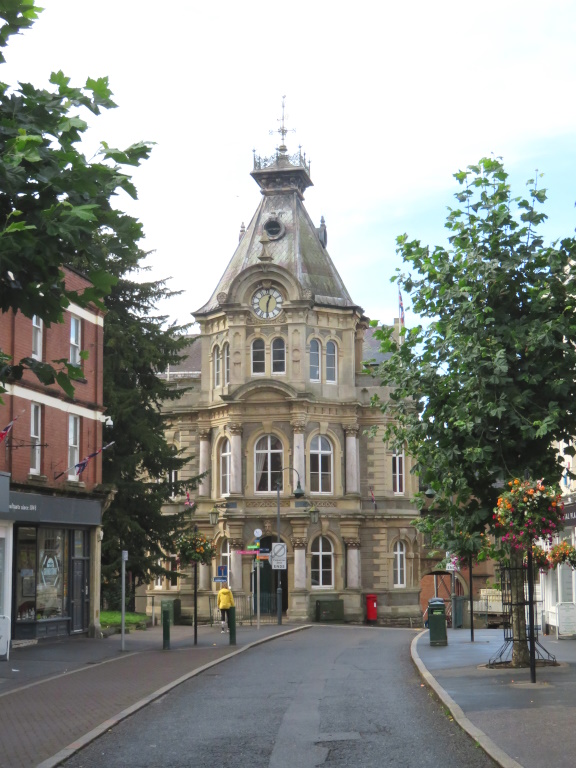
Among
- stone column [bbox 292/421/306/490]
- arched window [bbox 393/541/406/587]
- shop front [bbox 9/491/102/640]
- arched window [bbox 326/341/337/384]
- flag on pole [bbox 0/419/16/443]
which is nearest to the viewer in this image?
flag on pole [bbox 0/419/16/443]

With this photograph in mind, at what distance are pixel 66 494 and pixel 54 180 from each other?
2247 cm

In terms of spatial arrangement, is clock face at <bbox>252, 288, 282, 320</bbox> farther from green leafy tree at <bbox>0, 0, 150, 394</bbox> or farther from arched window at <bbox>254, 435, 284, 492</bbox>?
green leafy tree at <bbox>0, 0, 150, 394</bbox>

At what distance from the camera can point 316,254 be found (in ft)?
183

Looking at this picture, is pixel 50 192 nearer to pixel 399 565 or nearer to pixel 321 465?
pixel 321 465

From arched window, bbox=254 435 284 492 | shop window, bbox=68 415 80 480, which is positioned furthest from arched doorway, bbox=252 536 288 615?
shop window, bbox=68 415 80 480

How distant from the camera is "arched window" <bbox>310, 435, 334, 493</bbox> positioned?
2063 inches

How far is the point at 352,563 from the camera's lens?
5212 cm

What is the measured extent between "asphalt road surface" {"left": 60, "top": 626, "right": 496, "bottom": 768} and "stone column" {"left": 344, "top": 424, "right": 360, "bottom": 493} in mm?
30196

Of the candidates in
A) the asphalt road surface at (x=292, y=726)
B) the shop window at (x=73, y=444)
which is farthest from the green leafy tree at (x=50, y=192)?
the shop window at (x=73, y=444)

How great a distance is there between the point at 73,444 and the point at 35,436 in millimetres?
2457

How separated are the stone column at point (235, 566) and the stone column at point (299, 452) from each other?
3.54 metres

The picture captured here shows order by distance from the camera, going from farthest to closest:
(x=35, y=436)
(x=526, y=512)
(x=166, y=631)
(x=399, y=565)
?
1. (x=399, y=565)
2. (x=35, y=436)
3. (x=166, y=631)
4. (x=526, y=512)

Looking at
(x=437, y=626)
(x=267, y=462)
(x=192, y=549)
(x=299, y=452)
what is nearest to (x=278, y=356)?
(x=299, y=452)

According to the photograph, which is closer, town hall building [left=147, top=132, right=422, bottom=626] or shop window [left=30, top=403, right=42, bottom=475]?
shop window [left=30, top=403, right=42, bottom=475]
